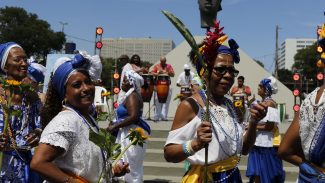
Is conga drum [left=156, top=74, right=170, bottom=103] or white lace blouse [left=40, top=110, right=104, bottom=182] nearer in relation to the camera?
white lace blouse [left=40, top=110, right=104, bottom=182]

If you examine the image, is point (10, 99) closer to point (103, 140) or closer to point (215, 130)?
point (103, 140)

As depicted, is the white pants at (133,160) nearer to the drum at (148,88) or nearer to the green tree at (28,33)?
the drum at (148,88)

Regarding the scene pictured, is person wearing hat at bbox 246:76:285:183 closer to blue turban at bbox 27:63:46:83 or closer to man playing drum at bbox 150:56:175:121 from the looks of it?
blue turban at bbox 27:63:46:83

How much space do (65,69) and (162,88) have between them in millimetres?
11036

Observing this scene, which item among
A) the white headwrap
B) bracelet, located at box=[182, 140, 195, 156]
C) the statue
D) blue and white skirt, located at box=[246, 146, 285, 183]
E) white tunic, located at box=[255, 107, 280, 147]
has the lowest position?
blue and white skirt, located at box=[246, 146, 285, 183]

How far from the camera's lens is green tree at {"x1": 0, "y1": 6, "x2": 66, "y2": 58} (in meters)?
47.2

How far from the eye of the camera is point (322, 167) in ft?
9.53

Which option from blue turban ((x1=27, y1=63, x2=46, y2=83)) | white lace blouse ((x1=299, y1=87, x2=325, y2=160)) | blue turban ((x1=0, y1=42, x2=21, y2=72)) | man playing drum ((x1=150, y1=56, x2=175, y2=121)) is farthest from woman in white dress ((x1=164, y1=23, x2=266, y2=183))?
man playing drum ((x1=150, y1=56, x2=175, y2=121))

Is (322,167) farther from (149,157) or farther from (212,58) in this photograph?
(149,157)

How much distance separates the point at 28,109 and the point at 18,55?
0.50 metres

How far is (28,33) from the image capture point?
4716 centimetres

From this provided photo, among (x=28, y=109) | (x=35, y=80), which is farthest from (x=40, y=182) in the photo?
(x=35, y=80)

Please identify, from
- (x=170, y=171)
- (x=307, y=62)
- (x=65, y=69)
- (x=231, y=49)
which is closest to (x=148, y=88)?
(x=170, y=171)

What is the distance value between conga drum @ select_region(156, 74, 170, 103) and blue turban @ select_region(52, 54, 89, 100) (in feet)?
35.8
